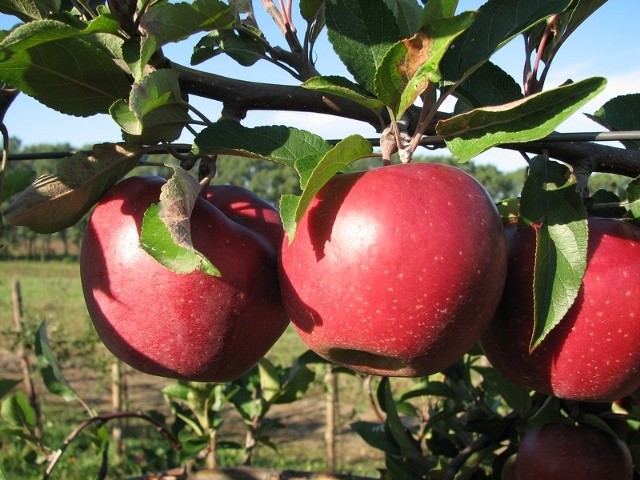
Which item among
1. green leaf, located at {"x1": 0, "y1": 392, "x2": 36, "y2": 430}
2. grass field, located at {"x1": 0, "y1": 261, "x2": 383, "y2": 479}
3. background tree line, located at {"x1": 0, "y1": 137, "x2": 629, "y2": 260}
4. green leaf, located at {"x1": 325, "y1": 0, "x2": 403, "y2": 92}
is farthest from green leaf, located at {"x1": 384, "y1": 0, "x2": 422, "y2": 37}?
background tree line, located at {"x1": 0, "y1": 137, "x2": 629, "y2": 260}

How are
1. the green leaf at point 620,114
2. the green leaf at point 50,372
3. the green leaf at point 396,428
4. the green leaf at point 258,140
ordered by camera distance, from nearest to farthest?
the green leaf at point 258,140
the green leaf at point 620,114
the green leaf at point 396,428
the green leaf at point 50,372

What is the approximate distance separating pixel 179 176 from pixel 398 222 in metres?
0.19

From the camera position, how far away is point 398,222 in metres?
0.57

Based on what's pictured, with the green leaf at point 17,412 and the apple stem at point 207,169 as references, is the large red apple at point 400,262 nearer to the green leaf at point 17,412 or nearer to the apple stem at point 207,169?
the apple stem at point 207,169

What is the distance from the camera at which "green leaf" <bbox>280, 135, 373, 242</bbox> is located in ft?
1.73

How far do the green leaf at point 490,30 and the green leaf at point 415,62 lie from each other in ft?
0.24

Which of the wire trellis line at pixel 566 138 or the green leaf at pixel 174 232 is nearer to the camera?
the green leaf at pixel 174 232

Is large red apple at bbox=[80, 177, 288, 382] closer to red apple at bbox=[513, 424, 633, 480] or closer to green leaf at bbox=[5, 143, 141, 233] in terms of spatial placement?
green leaf at bbox=[5, 143, 141, 233]

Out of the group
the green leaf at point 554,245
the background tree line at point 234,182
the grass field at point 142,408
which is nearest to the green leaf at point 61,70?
the green leaf at point 554,245

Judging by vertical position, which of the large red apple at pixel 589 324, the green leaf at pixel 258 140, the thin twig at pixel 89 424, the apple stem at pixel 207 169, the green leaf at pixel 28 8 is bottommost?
the thin twig at pixel 89 424

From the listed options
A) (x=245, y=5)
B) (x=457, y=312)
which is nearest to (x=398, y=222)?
(x=457, y=312)

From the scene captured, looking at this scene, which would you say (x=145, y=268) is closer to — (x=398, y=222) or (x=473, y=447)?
(x=398, y=222)

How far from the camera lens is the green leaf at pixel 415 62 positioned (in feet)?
1.73

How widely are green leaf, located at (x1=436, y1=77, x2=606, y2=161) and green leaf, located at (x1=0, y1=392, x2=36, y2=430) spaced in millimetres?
1322
